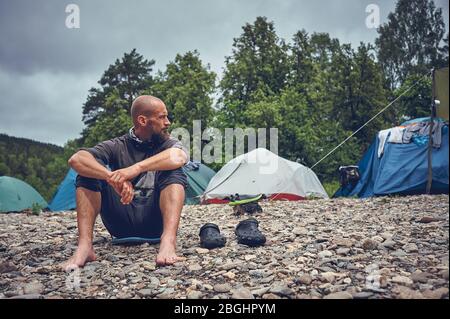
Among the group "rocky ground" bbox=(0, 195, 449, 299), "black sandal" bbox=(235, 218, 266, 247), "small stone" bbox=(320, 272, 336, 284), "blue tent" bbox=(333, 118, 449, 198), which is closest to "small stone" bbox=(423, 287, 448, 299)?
"rocky ground" bbox=(0, 195, 449, 299)

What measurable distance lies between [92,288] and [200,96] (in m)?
17.9

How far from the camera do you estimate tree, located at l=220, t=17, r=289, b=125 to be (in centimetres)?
2058

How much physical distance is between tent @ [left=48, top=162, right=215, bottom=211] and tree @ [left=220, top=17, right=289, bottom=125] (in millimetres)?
8798

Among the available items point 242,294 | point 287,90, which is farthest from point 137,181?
point 287,90

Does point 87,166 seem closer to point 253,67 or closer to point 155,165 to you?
point 155,165

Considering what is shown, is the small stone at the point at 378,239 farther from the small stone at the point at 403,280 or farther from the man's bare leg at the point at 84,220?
the man's bare leg at the point at 84,220

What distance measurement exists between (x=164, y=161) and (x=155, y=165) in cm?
7

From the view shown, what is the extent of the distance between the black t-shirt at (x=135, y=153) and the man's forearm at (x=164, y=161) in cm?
11

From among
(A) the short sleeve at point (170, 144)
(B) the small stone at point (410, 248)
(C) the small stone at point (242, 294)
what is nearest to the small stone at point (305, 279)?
(C) the small stone at point (242, 294)

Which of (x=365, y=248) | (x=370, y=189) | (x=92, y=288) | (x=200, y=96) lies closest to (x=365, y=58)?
(x=200, y=96)
